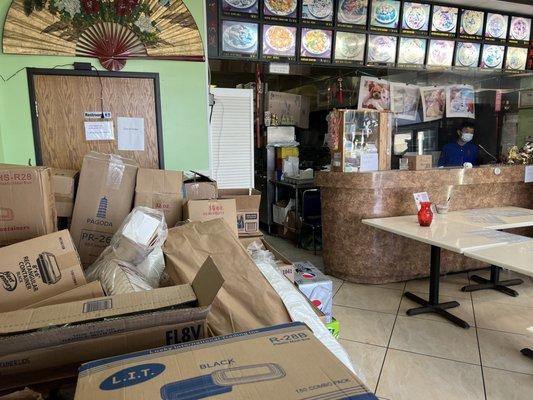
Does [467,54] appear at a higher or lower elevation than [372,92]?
higher

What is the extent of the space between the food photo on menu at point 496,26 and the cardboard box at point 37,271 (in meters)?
5.37

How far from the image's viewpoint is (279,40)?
396 cm

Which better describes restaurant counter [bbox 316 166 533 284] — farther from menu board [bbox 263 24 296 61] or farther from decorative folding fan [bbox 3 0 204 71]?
decorative folding fan [bbox 3 0 204 71]

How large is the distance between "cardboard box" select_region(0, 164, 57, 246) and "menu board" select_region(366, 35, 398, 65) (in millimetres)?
3737

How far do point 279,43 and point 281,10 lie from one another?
0.31m

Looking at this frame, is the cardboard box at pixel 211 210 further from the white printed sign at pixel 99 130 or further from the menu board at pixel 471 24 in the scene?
the menu board at pixel 471 24

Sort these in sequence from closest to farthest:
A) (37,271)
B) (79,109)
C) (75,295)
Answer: (75,295)
(37,271)
(79,109)

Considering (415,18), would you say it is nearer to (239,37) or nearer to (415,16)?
(415,16)

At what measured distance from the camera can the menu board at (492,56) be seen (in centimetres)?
488

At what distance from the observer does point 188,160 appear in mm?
3564

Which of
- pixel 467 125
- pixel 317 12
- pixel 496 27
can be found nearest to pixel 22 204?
pixel 317 12

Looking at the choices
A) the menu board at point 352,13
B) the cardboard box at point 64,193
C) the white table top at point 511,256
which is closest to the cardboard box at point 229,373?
the cardboard box at point 64,193

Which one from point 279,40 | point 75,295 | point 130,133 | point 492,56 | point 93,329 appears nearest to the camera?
point 93,329

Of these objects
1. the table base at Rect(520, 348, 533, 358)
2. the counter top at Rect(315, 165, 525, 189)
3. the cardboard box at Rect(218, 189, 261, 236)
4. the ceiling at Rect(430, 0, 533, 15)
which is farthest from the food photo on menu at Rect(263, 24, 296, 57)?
the table base at Rect(520, 348, 533, 358)
